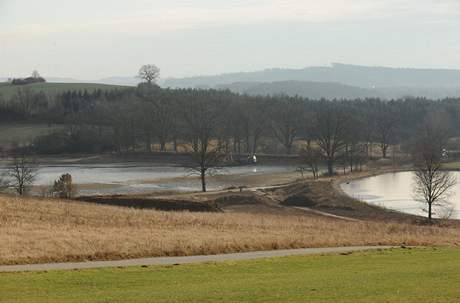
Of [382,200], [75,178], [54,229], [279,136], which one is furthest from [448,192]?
[279,136]

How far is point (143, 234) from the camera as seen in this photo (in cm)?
2870

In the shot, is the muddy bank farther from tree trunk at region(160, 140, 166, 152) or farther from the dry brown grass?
tree trunk at region(160, 140, 166, 152)

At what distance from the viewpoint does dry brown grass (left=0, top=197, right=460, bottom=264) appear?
23.2 meters

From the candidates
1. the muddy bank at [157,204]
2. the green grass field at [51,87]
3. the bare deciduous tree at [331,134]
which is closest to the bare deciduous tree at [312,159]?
the bare deciduous tree at [331,134]

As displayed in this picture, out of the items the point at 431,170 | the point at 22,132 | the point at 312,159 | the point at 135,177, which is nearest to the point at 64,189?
the point at 135,177

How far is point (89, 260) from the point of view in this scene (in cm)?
2217

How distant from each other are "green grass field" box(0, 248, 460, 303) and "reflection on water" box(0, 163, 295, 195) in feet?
171

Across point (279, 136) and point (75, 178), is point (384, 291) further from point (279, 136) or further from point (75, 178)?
point (279, 136)

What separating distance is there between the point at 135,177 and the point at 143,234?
6299 centimetres

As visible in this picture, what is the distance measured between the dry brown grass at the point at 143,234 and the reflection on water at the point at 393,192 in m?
24.1

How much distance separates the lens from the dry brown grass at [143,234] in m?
23.2

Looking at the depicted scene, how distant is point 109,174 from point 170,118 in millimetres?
43436

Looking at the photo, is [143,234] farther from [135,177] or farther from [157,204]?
[135,177]

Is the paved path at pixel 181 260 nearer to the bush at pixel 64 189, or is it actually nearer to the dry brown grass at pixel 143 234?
the dry brown grass at pixel 143 234
